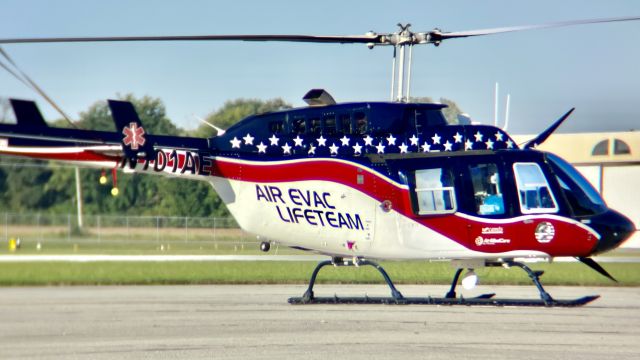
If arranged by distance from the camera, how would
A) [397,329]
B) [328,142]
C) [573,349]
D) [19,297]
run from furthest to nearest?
[19,297] < [328,142] < [397,329] < [573,349]

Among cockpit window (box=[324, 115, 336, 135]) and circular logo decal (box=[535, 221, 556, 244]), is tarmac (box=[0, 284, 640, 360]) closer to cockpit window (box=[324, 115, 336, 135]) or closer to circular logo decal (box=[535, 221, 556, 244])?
circular logo decal (box=[535, 221, 556, 244])

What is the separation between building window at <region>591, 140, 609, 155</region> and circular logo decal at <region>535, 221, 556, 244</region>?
3016 cm

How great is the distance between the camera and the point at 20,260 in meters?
27.5

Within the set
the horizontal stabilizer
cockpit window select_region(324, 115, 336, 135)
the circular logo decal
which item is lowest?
the circular logo decal

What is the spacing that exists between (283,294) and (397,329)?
6598 mm

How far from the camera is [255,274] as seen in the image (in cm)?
2534

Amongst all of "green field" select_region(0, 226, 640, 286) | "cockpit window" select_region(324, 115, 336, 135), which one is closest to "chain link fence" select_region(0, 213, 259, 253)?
"green field" select_region(0, 226, 640, 286)

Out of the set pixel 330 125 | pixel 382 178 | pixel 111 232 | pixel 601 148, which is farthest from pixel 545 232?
pixel 601 148

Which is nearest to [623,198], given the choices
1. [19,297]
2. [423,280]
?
[423,280]

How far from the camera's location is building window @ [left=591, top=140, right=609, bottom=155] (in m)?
43.3

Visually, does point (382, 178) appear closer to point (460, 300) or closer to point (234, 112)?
point (460, 300)

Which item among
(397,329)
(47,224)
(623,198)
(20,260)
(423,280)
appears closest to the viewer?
Answer: (397,329)

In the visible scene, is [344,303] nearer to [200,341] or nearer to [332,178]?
[332,178]

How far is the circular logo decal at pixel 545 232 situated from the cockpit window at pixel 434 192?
4.99ft
